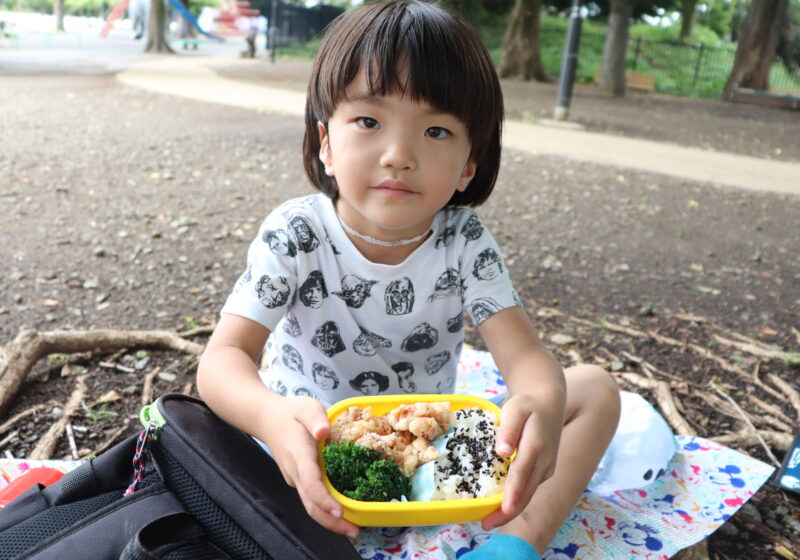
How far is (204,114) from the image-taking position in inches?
332

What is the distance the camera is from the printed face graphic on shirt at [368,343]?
189cm

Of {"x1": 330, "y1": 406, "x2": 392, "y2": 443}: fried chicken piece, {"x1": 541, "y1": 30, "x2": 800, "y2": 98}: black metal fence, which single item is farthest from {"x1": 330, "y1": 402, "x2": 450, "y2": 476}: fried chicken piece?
{"x1": 541, "y1": 30, "x2": 800, "y2": 98}: black metal fence

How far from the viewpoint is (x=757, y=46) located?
14.6 metres

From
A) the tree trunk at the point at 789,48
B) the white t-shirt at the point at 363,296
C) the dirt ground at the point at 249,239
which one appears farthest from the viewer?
the tree trunk at the point at 789,48

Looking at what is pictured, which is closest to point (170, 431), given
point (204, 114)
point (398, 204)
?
point (398, 204)

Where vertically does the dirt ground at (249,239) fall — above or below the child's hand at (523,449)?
below

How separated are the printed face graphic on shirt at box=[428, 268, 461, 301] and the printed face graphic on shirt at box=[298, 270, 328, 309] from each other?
0.92ft

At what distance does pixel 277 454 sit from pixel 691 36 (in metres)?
25.9

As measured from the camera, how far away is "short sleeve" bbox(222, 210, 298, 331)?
66.4 inches

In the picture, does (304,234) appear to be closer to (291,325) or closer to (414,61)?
(291,325)

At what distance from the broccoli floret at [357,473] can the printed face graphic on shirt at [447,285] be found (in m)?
0.63

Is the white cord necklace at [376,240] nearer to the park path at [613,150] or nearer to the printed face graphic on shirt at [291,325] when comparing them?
the printed face graphic on shirt at [291,325]

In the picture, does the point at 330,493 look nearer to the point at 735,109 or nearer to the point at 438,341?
the point at 438,341

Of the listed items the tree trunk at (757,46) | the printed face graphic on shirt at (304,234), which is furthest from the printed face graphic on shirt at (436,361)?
the tree trunk at (757,46)
